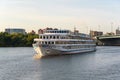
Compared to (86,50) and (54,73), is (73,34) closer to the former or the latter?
(86,50)

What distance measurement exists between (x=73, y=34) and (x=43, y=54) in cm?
1699

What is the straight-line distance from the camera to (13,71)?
190 feet

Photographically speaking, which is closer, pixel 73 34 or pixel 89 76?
pixel 89 76

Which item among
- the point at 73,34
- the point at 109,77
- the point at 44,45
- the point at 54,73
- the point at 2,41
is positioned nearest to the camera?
the point at 109,77

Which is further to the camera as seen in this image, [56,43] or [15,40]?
[15,40]

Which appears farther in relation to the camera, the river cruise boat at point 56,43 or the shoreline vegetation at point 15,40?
the shoreline vegetation at point 15,40

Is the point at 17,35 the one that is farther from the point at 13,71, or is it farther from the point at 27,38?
the point at 13,71

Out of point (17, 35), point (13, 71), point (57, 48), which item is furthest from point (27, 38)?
point (13, 71)

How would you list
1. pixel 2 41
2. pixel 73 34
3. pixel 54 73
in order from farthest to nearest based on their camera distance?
pixel 2 41
pixel 73 34
pixel 54 73

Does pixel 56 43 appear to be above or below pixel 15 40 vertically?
above

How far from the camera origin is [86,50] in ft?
372

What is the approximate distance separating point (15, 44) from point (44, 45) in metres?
98.5

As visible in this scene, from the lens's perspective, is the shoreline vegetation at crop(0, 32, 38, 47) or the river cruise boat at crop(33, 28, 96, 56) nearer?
the river cruise boat at crop(33, 28, 96, 56)

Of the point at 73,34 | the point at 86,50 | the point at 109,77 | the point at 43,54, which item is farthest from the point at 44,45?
the point at 109,77
